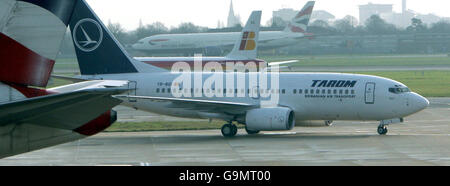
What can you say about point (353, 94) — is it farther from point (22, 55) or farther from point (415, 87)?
point (415, 87)

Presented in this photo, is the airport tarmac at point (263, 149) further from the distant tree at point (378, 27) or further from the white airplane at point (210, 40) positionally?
the distant tree at point (378, 27)

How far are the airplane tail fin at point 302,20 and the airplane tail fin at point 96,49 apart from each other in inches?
3149

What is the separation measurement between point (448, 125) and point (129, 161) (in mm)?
20088

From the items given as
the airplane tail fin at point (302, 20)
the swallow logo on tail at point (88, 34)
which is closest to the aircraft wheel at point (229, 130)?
the swallow logo on tail at point (88, 34)

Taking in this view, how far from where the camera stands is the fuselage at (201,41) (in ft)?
363

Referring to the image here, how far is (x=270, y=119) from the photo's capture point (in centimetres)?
3078

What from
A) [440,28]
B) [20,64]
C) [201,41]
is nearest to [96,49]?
[20,64]

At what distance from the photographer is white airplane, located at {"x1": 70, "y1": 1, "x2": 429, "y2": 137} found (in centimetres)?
3128

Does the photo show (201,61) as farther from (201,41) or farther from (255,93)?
(201,41)

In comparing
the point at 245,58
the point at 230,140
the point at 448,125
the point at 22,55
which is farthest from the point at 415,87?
the point at 22,55

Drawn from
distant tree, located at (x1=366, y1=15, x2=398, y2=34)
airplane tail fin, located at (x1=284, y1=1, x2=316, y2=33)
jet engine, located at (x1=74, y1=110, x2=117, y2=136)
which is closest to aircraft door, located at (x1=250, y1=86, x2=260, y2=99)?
jet engine, located at (x1=74, y1=110, x2=117, y2=136)

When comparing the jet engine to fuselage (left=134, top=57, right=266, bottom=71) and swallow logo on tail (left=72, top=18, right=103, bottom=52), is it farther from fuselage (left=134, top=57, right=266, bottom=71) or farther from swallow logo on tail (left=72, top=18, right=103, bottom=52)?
fuselage (left=134, top=57, right=266, bottom=71)

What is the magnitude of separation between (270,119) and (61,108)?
2230 centimetres

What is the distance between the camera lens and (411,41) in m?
159
